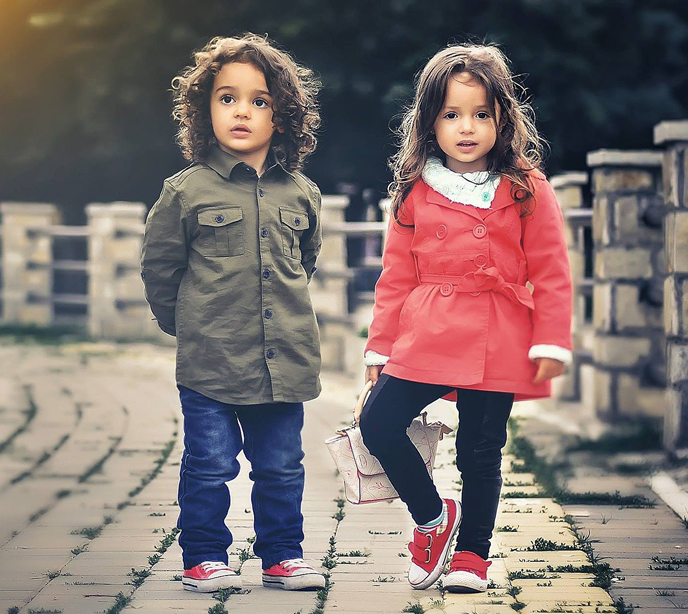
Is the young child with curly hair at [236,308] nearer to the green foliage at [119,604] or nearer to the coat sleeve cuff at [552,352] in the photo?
the green foliage at [119,604]

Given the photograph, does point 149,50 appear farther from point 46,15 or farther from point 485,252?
point 485,252

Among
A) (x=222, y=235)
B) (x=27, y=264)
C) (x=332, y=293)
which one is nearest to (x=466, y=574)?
(x=222, y=235)

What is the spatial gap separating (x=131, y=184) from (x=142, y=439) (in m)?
11.1

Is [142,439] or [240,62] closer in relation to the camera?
[240,62]

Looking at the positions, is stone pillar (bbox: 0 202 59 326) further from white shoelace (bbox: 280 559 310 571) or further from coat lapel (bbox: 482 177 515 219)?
coat lapel (bbox: 482 177 515 219)

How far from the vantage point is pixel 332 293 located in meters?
10.5

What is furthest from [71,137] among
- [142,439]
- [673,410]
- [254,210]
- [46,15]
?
[254,210]

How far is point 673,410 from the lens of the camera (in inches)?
232

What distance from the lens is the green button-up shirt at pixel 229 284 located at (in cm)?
388

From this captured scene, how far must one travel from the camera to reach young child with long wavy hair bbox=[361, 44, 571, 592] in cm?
371

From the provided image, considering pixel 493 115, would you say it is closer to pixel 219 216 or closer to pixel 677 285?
pixel 219 216

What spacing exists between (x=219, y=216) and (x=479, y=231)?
31.5 inches

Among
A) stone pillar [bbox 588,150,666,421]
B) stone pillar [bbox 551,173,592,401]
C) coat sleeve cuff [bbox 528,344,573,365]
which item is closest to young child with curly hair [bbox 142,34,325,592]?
coat sleeve cuff [bbox 528,344,573,365]

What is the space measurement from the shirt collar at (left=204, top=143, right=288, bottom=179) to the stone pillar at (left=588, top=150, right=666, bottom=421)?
369cm
